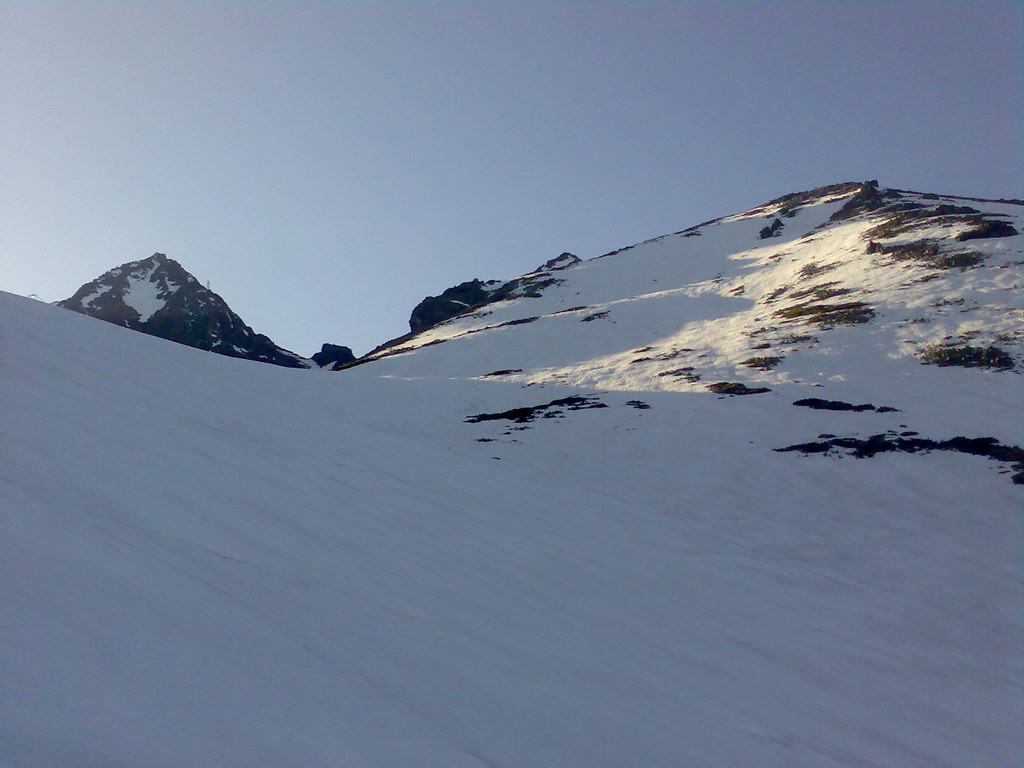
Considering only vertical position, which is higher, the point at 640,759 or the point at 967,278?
the point at 967,278

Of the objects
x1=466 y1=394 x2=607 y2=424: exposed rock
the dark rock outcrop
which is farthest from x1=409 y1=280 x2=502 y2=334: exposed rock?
x1=466 y1=394 x2=607 y2=424: exposed rock

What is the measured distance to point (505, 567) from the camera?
668cm

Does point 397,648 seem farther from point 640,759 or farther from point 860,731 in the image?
point 860,731

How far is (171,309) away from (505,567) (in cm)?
10721

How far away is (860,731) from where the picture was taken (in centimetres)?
467

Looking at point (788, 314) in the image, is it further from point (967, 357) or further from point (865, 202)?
point (865, 202)

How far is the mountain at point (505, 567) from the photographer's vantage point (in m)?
3.18

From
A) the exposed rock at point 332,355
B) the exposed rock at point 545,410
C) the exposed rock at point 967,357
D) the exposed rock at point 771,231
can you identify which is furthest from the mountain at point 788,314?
the exposed rock at point 332,355

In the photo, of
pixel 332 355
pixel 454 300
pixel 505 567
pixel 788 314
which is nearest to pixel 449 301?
pixel 454 300

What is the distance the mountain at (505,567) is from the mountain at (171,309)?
275ft

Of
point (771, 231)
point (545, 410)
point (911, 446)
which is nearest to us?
point (911, 446)

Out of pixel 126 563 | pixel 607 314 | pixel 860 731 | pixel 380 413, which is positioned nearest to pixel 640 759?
pixel 860 731

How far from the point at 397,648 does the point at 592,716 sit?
1.47 meters

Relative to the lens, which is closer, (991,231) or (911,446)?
(911,446)
